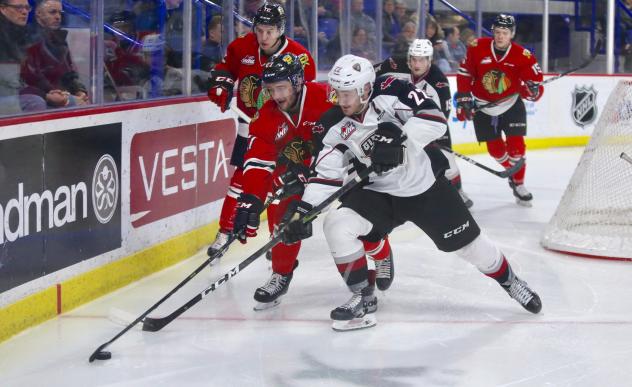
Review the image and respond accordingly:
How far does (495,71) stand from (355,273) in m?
3.14

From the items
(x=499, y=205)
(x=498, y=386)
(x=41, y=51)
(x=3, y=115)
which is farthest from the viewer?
(x=499, y=205)

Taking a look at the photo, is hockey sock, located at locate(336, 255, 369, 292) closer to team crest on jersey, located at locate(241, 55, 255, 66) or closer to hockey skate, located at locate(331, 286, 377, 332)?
hockey skate, located at locate(331, 286, 377, 332)

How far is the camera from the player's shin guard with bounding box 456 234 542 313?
3.82 metres

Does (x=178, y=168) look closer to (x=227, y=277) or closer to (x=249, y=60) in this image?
(x=249, y=60)

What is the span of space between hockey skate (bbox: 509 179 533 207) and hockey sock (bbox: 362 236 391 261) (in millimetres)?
2485

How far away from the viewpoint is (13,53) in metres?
3.77

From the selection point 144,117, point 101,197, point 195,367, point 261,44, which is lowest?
point 195,367

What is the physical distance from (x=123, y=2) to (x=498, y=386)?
2.45 m

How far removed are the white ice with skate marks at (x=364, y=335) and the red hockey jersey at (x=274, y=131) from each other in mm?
510

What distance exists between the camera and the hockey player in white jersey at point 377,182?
140 inches

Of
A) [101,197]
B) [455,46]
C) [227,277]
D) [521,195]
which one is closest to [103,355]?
[227,277]

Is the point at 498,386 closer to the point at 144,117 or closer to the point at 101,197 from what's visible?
the point at 101,197

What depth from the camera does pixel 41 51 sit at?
398 centimetres

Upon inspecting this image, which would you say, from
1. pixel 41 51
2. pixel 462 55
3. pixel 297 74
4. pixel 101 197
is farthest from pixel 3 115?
pixel 462 55
